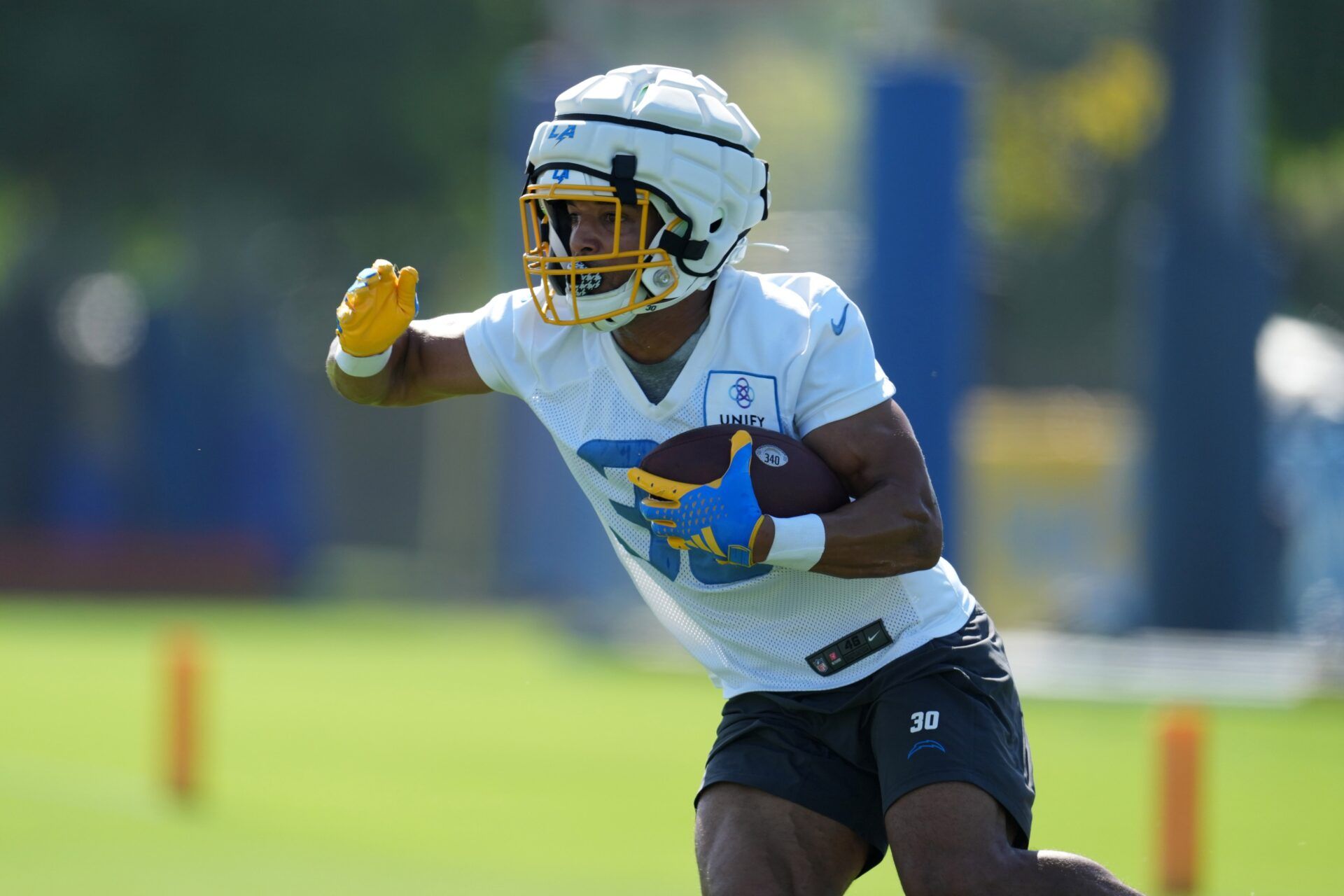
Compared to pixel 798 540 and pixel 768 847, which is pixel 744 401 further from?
pixel 768 847

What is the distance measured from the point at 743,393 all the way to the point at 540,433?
1313 cm

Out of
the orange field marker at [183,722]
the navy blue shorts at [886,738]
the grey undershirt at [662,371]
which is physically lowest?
the orange field marker at [183,722]

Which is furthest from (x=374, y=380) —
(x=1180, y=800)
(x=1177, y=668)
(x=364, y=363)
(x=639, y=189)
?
(x=1177, y=668)

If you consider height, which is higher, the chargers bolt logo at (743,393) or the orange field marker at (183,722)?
the chargers bolt logo at (743,393)

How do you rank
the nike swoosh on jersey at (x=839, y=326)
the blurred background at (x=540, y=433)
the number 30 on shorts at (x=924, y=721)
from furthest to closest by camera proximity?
the blurred background at (x=540, y=433) → the nike swoosh on jersey at (x=839, y=326) → the number 30 on shorts at (x=924, y=721)

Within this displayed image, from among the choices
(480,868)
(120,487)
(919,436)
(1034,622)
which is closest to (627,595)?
(1034,622)

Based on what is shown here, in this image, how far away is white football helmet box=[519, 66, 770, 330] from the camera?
13.7 feet

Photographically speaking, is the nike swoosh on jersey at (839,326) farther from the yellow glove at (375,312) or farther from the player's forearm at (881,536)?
the yellow glove at (375,312)

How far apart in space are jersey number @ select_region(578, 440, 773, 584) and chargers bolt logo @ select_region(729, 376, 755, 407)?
8.2 inches

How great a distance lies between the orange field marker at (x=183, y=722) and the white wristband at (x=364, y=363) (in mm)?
4555

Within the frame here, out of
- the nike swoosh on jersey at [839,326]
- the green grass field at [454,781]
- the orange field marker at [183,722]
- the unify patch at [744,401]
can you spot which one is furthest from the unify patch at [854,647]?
the orange field marker at [183,722]

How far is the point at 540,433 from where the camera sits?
17.3m

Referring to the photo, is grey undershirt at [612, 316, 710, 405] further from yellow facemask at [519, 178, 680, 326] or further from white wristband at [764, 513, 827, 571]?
white wristband at [764, 513, 827, 571]

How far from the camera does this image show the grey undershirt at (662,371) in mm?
4312
